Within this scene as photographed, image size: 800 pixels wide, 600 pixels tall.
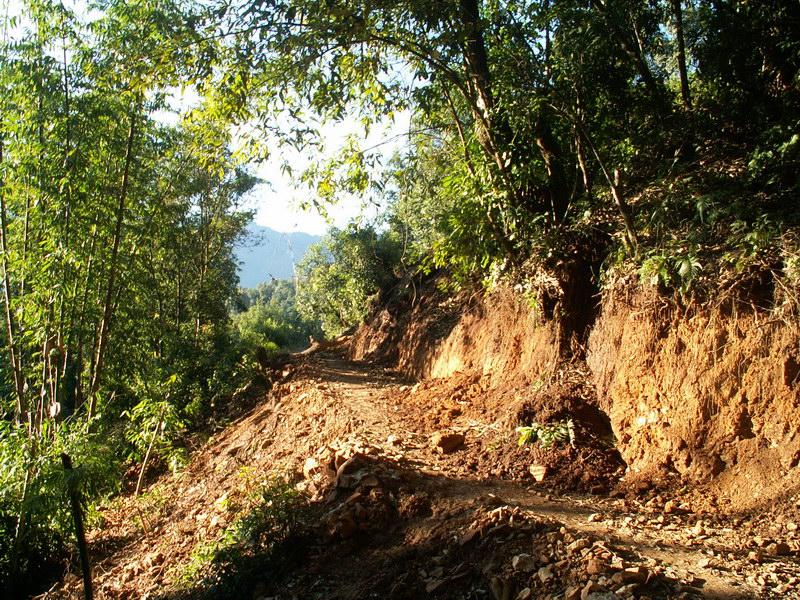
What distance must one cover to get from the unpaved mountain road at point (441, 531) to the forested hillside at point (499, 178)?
2.49 ft

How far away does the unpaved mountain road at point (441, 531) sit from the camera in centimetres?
306

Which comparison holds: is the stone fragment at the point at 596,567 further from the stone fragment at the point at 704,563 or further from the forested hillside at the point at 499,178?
the forested hillside at the point at 499,178

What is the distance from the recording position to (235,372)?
14.2m

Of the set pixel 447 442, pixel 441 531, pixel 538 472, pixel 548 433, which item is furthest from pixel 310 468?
pixel 548 433

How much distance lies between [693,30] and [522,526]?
326 inches

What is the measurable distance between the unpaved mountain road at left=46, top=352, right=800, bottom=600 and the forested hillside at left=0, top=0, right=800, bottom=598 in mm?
759

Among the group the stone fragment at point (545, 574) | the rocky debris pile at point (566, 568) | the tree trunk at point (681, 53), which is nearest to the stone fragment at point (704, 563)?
the rocky debris pile at point (566, 568)

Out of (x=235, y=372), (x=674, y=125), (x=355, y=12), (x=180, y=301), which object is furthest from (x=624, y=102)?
(x=180, y=301)

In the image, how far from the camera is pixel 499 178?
656cm

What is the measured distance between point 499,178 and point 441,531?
426cm

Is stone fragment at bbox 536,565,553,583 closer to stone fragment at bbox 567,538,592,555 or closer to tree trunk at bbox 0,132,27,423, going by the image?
stone fragment at bbox 567,538,592,555

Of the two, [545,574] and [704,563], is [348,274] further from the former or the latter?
[704,563]

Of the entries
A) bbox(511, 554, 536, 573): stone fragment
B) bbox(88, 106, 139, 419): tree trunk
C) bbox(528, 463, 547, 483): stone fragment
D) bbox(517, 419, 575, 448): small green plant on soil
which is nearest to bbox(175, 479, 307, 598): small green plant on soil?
bbox(511, 554, 536, 573): stone fragment

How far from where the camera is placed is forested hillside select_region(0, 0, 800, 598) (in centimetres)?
446
